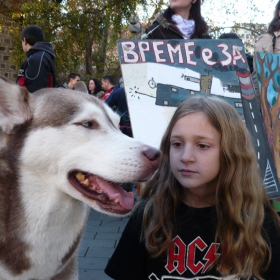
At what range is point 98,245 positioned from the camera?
5.00 m

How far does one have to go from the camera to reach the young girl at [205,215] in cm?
231

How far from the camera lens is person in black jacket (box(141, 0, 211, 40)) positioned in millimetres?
4004

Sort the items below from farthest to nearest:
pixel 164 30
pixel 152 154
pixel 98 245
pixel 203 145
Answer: pixel 98 245 → pixel 164 30 → pixel 203 145 → pixel 152 154

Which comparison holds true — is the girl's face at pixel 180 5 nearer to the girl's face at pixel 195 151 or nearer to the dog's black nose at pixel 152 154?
the girl's face at pixel 195 151

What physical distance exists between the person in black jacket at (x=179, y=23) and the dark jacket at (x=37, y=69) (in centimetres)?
196

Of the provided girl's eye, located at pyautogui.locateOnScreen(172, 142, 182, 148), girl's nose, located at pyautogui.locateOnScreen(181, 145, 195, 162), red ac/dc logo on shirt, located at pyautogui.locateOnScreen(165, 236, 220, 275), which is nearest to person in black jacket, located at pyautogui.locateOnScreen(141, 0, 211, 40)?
girl's eye, located at pyautogui.locateOnScreen(172, 142, 182, 148)

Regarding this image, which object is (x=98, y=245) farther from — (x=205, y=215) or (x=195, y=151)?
(x=195, y=151)

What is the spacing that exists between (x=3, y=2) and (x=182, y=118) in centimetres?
1564

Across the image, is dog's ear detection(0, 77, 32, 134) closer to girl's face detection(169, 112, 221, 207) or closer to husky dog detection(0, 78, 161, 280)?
husky dog detection(0, 78, 161, 280)

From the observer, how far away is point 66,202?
233 centimetres

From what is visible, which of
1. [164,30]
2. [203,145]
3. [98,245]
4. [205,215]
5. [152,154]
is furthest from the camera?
[98,245]

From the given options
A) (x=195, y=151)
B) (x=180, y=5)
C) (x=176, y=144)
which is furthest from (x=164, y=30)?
(x=195, y=151)

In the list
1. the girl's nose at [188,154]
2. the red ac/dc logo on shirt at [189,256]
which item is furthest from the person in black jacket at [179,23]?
the red ac/dc logo on shirt at [189,256]

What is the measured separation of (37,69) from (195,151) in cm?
378
